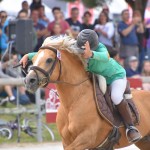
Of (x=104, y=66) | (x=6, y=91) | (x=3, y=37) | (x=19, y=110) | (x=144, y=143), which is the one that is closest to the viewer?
(x=104, y=66)

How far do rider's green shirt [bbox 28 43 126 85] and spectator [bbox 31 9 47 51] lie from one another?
7152 mm

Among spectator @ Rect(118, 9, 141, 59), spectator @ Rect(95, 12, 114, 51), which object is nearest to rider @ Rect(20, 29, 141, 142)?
spectator @ Rect(95, 12, 114, 51)

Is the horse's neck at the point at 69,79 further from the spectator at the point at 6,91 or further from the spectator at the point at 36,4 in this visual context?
the spectator at the point at 36,4

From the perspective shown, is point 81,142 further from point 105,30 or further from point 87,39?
point 105,30

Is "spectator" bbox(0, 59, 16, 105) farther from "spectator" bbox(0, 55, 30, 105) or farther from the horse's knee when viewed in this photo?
the horse's knee

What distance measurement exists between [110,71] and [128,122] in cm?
69

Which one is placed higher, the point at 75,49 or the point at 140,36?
the point at 75,49

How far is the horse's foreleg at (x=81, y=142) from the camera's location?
→ 7.88 m

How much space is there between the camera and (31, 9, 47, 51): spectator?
15.6 meters

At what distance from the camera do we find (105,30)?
642 inches

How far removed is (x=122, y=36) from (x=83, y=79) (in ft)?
27.7

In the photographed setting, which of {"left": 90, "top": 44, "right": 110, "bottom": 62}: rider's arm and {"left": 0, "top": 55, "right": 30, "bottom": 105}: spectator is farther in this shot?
{"left": 0, "top": 55, "right": 30, "bottom": 105}: spectator

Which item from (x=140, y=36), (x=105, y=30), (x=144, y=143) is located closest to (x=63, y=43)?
(x=144, y=143)

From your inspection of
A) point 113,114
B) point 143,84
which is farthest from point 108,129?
point 143,84
